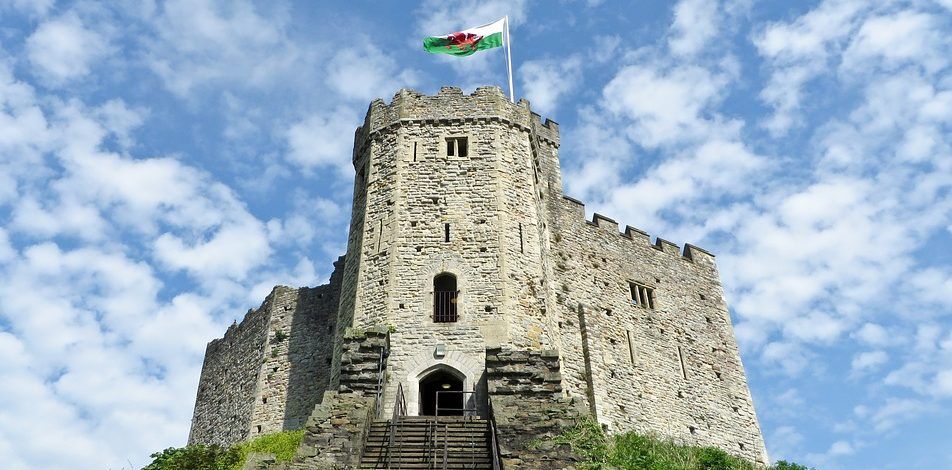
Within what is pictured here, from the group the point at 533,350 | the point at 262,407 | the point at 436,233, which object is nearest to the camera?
the point at 533,350

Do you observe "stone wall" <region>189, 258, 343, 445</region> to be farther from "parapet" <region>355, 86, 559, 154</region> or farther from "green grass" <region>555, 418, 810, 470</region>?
"green grass" <region>555, 418, 810, 470</region>

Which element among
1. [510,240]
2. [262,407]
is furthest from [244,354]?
[510,240]

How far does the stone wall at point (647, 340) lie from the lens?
25453 mm

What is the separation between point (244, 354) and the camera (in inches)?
1137

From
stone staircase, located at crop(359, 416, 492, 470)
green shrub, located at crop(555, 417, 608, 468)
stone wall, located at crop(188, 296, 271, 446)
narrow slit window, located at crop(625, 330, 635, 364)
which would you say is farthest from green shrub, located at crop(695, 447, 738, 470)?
stone wall, located at crop(188, 296, 271, 446)

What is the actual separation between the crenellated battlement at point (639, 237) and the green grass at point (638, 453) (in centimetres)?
762

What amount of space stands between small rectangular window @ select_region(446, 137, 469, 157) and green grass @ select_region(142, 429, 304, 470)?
8485 millimetres

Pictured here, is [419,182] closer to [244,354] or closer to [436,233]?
[436,233]

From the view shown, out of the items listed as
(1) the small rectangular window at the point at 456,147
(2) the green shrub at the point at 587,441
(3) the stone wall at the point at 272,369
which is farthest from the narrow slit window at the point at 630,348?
(2) the green shrub at the point at 587,441

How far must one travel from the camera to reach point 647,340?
90.4 ft

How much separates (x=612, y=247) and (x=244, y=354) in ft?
42.5

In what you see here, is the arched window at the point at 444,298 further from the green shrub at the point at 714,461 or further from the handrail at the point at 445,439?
the green shrub at the point at 714,461

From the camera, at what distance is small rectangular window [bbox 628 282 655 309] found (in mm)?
28453

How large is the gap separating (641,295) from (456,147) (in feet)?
29.8
